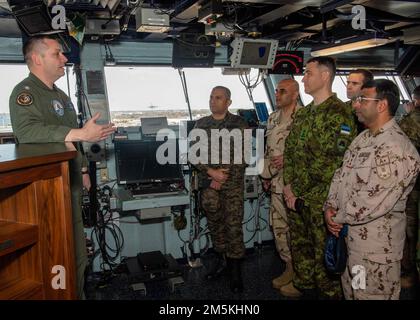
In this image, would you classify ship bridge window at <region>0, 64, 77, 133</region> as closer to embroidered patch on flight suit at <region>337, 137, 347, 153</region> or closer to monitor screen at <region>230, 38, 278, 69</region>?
monitor screen at <region>230, 38, 278, 69</region>

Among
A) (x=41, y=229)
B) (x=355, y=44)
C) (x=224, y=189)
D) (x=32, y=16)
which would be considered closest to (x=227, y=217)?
(x=224, y=189)

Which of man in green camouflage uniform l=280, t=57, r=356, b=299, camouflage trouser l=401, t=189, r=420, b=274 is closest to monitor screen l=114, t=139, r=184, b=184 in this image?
man in green camouflage uniform l=280, t=57, r=356, b=299

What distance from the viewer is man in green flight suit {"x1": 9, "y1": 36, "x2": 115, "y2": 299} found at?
5.61ft

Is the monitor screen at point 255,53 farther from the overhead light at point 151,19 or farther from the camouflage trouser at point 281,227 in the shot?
the camouflage trouser at point 281,227

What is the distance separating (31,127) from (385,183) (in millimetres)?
1857

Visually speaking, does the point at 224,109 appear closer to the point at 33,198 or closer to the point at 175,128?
the point at 175,128

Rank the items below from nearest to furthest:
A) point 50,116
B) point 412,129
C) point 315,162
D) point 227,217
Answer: point 50,116 < point 315,162 < point 227,217 < point 412,129

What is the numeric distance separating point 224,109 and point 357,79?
4.00 feet

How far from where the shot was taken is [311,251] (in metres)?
3.04

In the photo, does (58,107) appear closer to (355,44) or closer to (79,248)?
(79,248)

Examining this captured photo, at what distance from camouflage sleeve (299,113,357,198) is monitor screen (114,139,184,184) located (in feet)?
4.93

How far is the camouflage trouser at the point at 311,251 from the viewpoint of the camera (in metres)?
2.82

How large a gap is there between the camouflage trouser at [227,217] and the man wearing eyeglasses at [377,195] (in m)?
1.24
